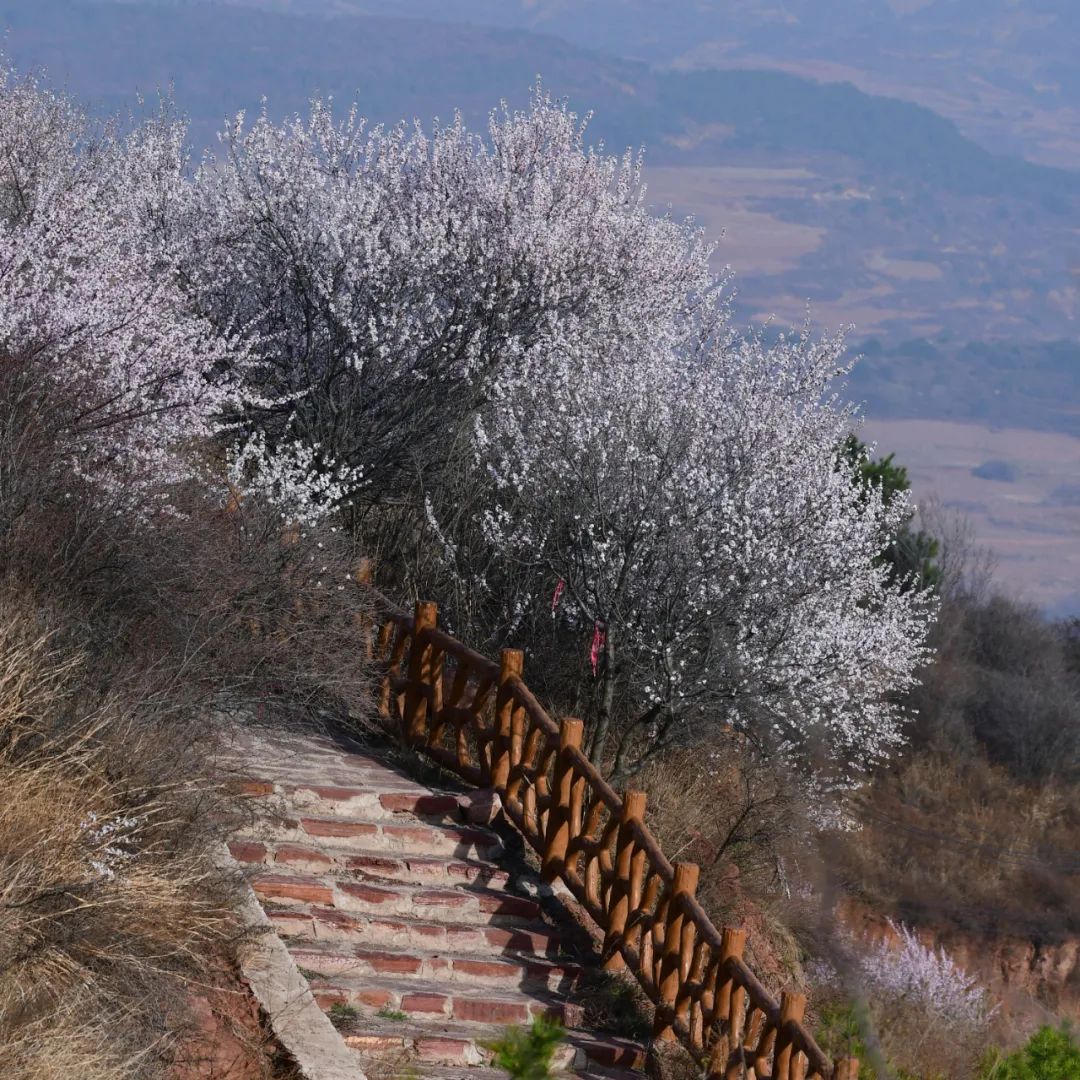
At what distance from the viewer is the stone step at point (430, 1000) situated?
35.1 ft

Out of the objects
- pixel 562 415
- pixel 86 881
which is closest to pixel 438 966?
pixel 86 881

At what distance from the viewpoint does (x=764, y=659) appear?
1745 centimetres

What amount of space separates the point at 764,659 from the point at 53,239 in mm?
8358

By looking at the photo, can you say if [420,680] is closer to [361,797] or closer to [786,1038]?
[361,797]

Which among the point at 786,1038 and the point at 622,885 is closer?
the point at 786,1038

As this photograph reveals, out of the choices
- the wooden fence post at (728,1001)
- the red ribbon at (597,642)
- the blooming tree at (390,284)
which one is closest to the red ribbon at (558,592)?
the red ribbon at (597,642)

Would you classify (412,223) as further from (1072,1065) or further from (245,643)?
(1072,1065)

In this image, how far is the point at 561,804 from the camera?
12945 mm

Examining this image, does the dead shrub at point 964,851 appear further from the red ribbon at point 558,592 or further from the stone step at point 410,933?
the stone step at point 410,933

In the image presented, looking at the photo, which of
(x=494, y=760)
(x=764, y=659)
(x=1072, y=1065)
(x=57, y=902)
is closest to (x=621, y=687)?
(x=764, y=659)

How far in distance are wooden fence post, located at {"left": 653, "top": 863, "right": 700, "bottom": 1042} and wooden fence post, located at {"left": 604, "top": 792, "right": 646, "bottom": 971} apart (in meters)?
0.48

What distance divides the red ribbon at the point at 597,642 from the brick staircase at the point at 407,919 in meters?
4.03

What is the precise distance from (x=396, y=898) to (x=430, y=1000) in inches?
45.7

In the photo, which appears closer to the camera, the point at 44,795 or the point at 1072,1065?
the point at 44,795
